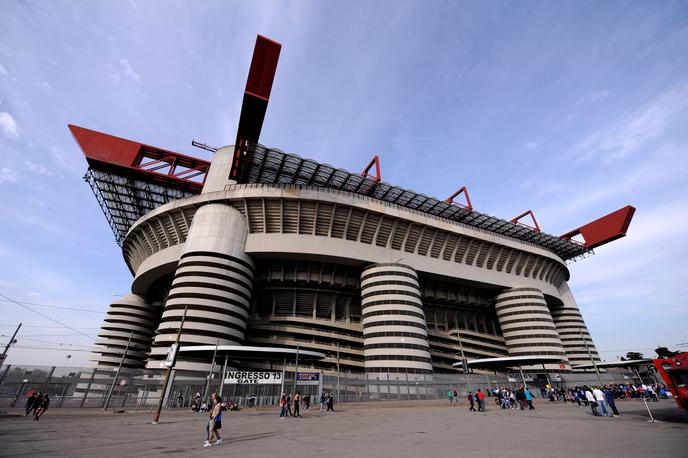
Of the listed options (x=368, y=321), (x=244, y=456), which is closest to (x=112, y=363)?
(x=368, y=321)

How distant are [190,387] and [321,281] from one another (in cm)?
2259

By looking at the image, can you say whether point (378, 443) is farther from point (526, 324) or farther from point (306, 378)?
point (526, 324)

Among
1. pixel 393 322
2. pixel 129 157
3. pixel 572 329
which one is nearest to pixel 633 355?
pixel 572 329

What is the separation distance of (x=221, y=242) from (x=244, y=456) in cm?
3524

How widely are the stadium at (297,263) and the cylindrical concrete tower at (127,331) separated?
0.67ft

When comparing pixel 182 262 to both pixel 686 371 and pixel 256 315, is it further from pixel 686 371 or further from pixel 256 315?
pixel 686 371

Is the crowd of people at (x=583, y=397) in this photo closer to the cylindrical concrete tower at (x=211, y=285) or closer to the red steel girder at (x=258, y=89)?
the cylindrical concrete tower at (x=211, y=285)

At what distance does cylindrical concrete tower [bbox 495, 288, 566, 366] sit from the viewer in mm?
52938

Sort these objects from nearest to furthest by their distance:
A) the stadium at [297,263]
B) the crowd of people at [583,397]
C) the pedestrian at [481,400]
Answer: the crowd of people at [583,397] < the pedestrian at [481,400] < the stadium at [297,263]

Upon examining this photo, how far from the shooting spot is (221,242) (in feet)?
131

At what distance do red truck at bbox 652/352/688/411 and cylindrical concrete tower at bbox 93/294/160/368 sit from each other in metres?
61.7

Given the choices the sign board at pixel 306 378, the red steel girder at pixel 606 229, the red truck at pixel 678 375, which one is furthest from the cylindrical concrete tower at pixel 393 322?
the red steel girder at pixel 606 229

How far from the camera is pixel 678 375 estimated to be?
12875 mm

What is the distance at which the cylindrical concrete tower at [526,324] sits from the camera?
52938 millimetres
